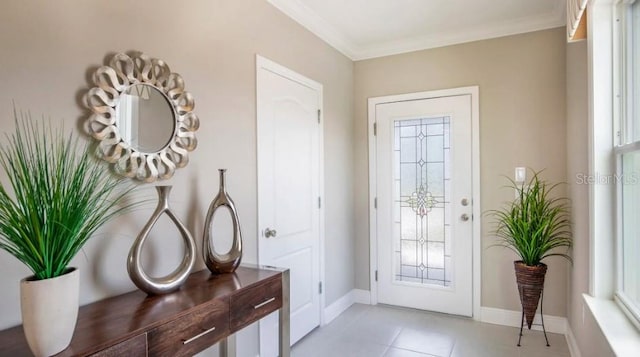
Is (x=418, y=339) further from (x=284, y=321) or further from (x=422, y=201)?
(x=284, y=321)

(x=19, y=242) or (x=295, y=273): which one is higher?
(x=19, y=242)

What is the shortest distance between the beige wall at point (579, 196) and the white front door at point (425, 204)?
0.77m

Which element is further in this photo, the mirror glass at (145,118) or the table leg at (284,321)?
the table leg at (284,321)

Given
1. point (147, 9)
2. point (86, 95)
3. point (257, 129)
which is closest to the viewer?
point (86, 95)

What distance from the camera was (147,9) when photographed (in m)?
1.74

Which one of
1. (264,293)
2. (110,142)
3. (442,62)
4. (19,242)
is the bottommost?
(264,293)

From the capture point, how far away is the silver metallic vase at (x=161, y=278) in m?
1.49

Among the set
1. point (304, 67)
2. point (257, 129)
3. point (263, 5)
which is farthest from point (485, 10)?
point (257, 129)

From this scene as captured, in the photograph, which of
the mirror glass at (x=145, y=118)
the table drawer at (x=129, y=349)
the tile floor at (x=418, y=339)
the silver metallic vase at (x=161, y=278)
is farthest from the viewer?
the tile floor at (x=418, y=339)

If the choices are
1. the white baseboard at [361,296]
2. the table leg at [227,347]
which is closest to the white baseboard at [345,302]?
the white baseboard at [361,296]

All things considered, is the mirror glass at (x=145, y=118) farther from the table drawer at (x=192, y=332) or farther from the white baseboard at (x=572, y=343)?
the white baseboard at (x=572, y=343)

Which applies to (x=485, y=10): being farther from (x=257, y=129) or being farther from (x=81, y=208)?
(x=81, y=208)

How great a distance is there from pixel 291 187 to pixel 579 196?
6.33ft

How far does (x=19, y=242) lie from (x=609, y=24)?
8.64 feet
